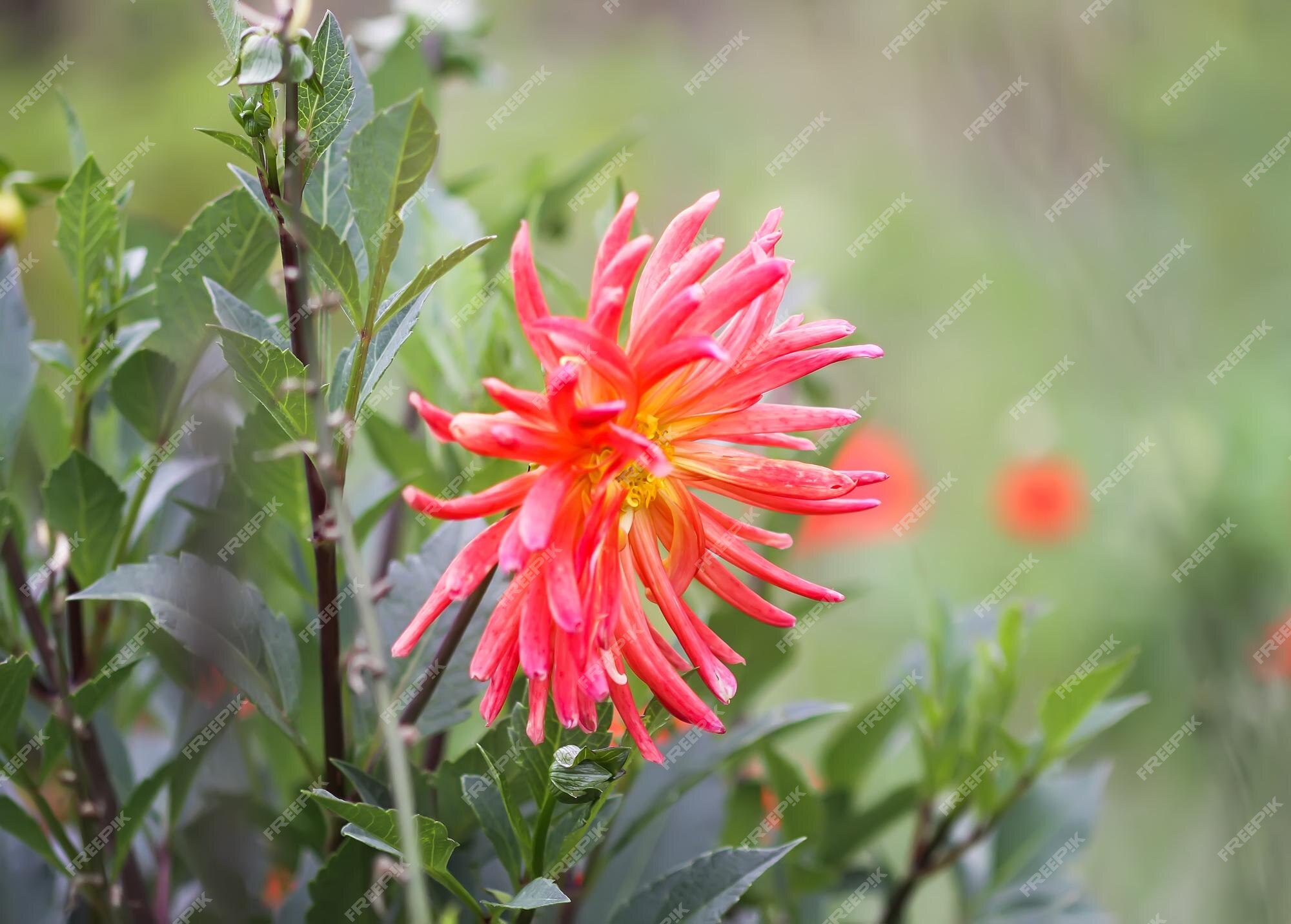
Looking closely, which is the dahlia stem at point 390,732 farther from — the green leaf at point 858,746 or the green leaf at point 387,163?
the green leaf at point 858,746

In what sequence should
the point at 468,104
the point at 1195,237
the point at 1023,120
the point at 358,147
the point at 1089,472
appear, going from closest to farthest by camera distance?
1. the point at 358,147
2. the point at 1023,120
3. the point at 1089,472
4. the point at 1195,237
5. the point at 468,104

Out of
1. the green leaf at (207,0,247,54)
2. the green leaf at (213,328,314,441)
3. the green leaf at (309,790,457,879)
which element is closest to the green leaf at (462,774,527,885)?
the green leaf at (309,790,457,879)

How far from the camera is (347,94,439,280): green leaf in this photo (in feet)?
1.04

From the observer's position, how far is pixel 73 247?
44 centimetres

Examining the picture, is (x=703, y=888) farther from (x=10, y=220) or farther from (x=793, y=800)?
(x=10, y=220)

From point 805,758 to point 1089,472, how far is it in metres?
0.79

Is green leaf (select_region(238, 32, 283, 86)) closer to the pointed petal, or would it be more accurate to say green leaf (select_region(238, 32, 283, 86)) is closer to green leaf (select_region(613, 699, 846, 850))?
the pointed petal

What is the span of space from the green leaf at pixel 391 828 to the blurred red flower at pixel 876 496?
1.03 m

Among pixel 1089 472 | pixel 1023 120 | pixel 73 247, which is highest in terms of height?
pixel 73 247

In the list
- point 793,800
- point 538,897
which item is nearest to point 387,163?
point 538,897

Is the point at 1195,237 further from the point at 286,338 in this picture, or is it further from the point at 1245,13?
the point at 286,338

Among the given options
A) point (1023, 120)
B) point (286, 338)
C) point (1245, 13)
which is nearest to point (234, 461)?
point (286, 338)

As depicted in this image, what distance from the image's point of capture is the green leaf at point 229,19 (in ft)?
1.05

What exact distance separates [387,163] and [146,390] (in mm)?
200
